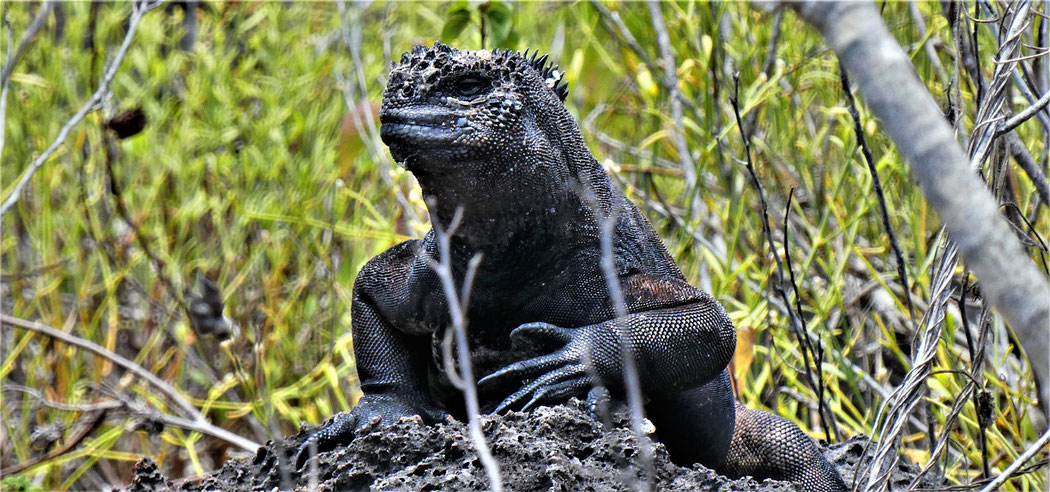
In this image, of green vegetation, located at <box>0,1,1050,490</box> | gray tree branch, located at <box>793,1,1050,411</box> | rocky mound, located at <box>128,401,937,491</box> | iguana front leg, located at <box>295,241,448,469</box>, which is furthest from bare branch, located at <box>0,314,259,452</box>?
gray tree branch, located at <box>793,1,1050,411</box>

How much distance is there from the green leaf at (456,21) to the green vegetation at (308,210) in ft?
0.92

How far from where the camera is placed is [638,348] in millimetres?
2781

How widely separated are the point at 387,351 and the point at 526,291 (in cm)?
48

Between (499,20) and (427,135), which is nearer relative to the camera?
(427,135)

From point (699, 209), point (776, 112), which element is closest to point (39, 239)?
point (699, 209)

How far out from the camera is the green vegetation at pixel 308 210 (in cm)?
546

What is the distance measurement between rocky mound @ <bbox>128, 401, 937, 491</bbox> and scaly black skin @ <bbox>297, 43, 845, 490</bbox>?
11 centimetres

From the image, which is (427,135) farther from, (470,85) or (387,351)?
(387,351)

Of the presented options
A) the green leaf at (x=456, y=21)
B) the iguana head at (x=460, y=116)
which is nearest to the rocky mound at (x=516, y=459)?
the iguana head at (x=460, y=116)

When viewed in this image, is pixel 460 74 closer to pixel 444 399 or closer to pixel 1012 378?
pixel 444 399

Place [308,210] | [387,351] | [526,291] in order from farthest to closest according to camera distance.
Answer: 1. [308,210]
2. [387,351]
3. [526,291]

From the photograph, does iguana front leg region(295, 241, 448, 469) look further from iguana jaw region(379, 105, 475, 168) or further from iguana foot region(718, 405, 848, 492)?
iguana foot region(718, 405, 848, 492)

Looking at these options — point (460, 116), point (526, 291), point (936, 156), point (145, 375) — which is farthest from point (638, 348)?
point (145, 375)

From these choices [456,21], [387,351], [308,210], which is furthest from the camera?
[308,210]
